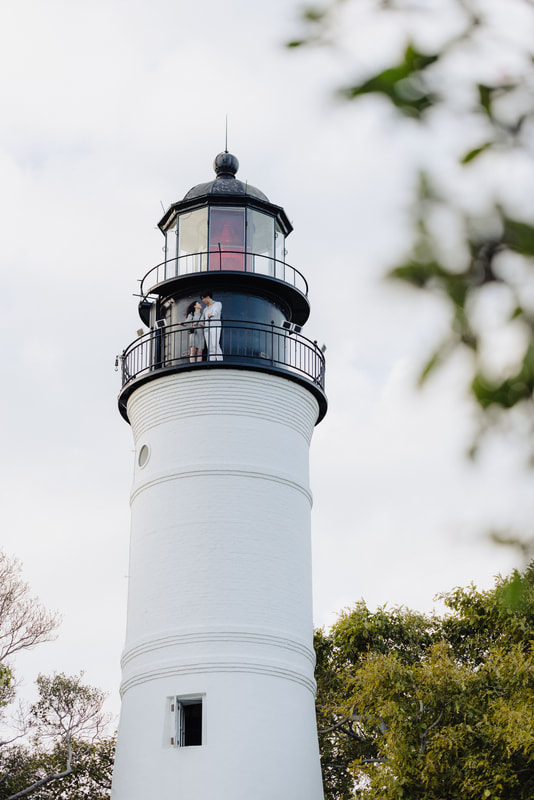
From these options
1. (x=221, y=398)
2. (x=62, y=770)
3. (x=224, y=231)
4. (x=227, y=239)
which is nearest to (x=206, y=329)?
(x=221, y=398)

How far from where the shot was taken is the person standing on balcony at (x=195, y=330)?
2155 centimetres

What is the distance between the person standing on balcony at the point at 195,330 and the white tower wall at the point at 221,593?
42cm

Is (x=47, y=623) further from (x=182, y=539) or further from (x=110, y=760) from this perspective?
(x=182, y=539)

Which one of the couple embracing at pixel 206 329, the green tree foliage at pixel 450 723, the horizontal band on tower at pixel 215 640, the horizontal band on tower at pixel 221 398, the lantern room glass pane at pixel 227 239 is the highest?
the lantern room glass pane at pixel 227 239

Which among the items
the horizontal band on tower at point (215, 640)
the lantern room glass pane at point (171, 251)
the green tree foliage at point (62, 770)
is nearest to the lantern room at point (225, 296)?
the lantern room glass pane at point (171, 251)

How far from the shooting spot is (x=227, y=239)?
2256 cm

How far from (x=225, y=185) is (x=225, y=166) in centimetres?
103

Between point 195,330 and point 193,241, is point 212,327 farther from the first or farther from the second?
point 193,241

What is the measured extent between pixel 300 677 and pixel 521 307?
1757 centimetres

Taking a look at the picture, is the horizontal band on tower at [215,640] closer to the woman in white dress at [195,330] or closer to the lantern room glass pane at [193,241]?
the woman in white dress at [195,330]

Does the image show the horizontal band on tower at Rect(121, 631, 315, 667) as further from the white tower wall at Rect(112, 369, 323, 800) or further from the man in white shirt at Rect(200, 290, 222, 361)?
the man in white shirt at Rect(200, 290, 222, 361)

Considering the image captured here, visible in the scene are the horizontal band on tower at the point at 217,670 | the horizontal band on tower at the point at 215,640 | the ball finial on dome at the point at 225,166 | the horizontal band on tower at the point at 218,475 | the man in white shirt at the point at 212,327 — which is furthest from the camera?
the ball finial on dome at the point at 225,166

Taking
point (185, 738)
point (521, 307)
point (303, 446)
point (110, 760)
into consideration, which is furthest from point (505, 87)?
point (110, 760)

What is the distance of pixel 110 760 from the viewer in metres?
25.8
